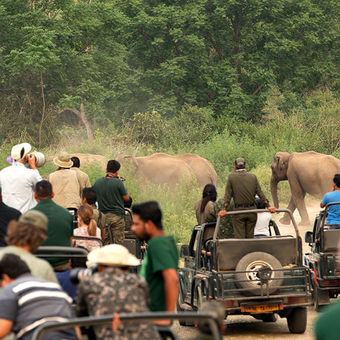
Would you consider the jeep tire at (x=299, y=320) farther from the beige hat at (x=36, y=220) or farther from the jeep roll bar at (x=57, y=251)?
the beige hat at (x=36, y=220)

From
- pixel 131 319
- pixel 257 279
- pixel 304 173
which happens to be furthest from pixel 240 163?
pixel 304 173

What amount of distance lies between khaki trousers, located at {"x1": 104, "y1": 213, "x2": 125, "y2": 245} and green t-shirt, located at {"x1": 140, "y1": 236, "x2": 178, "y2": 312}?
6.17m

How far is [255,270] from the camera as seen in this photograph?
1049 cm

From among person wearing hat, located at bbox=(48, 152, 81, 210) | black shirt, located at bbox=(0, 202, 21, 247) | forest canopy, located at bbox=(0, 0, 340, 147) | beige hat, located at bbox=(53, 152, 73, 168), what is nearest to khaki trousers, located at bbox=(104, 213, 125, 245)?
person wearing hat, located at bbox=(48, 152, 81, 210)

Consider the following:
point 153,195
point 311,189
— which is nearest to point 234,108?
point 311,189

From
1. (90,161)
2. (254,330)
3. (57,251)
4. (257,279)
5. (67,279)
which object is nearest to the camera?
(67,279)

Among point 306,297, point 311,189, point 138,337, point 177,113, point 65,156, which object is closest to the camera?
point 138,337

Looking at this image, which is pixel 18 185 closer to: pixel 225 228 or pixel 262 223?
pixel 225 228

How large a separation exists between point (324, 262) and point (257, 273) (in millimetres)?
1433

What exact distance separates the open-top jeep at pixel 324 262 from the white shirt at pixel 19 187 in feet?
11.9

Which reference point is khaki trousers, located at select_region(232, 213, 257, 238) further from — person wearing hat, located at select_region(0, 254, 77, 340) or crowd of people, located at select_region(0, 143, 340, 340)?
person wearing hat, located at select_region(0, 254, 77, 340)

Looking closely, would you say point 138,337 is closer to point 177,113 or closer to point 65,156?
point 65,156

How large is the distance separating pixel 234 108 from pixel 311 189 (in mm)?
15512

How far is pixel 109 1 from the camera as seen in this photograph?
43625 mm
